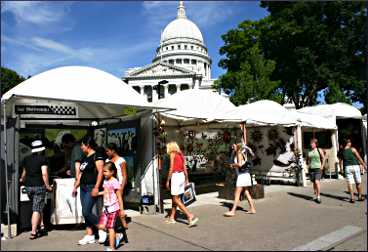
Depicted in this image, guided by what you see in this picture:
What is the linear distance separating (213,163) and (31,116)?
822 centimetres

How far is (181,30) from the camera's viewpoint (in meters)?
102

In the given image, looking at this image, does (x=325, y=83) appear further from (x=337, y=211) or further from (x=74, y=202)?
(x=74, y=202)

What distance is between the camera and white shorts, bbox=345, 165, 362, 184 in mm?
9326

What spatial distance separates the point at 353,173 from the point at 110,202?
7.12 metres

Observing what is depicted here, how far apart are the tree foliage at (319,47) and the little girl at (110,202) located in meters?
23.0

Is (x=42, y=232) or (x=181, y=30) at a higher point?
(x=181, y=30)

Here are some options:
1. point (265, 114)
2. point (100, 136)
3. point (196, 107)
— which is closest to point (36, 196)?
point (100, 136)

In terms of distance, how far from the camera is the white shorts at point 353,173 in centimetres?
933

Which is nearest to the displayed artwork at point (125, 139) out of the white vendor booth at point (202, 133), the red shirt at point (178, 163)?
the white vendor booth at point (202, 133)

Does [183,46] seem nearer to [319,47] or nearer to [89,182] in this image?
[319,47]

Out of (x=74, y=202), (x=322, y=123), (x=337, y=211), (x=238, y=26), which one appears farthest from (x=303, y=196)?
(x=238, y=26)

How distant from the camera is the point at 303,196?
34.3ft

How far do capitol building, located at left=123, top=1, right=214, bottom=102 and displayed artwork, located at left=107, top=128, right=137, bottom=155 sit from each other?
71313 mm

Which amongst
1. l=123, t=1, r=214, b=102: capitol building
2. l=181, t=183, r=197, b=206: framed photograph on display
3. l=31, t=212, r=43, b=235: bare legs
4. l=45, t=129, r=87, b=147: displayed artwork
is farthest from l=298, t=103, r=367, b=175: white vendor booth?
l=123, t=1, r=214, b=102: capitol building
